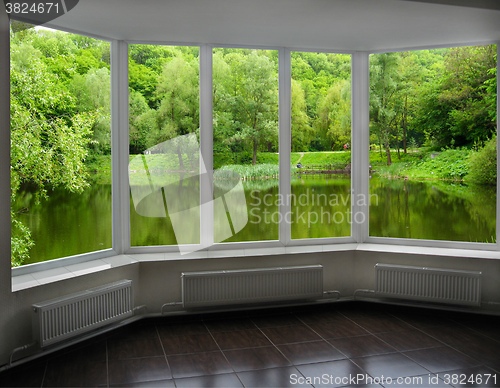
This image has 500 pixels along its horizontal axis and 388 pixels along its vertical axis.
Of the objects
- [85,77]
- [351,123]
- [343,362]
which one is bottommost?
[343,362]

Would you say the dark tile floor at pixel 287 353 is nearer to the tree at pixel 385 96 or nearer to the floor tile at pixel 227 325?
the floor tile at pixel 227 325

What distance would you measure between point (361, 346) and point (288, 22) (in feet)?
9.39

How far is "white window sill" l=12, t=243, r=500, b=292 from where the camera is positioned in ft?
12.4

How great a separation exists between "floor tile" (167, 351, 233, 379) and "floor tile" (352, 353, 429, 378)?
1.04m

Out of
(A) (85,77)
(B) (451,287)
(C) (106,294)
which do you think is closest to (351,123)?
(B) (451,287)

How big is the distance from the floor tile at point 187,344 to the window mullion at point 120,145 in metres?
1.14

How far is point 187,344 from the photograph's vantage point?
3.87 meters

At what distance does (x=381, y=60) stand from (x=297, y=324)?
3.06 meters

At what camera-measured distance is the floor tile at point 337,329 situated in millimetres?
4090

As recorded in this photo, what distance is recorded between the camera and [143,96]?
15.1 ft

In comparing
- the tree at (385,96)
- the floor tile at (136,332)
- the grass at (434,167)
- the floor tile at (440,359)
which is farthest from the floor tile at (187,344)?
the tree at (385,96)

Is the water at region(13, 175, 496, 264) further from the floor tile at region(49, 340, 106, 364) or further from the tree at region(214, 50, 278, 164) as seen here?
the floor tile at region(49, 340, 106, 364)

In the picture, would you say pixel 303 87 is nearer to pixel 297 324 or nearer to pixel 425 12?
pixel 425 12

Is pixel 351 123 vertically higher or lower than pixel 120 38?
lower
